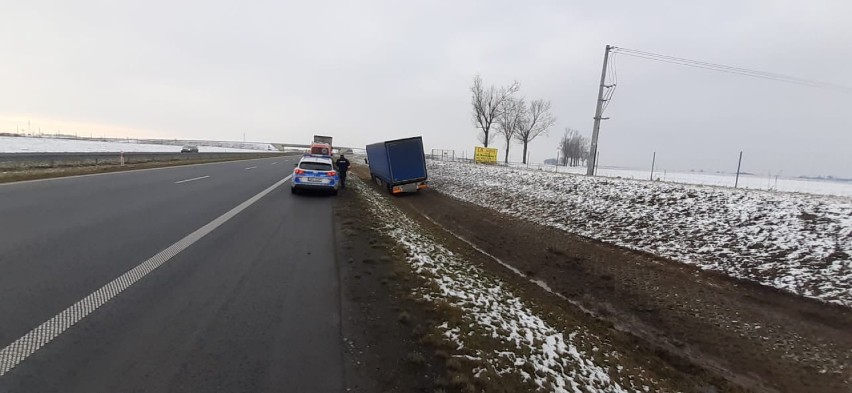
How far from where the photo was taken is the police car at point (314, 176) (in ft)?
52.2

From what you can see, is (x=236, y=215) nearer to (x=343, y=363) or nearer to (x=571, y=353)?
(x=343, y=363)

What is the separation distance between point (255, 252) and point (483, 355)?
14.9 ft

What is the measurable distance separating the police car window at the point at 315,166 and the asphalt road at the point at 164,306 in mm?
7292

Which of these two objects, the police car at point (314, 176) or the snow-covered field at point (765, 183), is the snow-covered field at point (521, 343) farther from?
the snow-covered field at point (765, 183)

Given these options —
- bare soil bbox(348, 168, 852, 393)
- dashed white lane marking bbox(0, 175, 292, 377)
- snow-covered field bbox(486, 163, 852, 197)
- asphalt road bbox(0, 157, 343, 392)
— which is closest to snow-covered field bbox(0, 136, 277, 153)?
asphalt road bbox(0, 157, 343, 392)

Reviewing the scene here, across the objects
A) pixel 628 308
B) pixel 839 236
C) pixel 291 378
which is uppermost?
pixel 839 236

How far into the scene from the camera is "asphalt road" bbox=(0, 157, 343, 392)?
125 inches

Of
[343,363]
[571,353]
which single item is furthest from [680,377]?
[343,363]

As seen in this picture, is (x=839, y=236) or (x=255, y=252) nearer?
(x=255, y=252)

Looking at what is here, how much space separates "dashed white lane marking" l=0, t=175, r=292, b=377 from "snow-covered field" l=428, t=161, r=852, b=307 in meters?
9.88

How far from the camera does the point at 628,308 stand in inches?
268

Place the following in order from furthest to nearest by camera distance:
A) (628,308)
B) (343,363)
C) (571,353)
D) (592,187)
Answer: (592,187) → (628,308) → (571,353) → (343,363)

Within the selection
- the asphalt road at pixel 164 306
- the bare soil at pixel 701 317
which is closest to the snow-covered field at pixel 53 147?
the asphalt road at pixel 164 306

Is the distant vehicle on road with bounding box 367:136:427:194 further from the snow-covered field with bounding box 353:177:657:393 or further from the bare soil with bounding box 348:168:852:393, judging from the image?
the snow-covered field with bounding box 353:177:657:393
